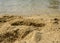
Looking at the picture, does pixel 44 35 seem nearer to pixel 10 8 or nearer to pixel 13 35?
pixel 13 35

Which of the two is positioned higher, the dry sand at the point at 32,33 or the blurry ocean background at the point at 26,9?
the dry sand at the point at 32,33

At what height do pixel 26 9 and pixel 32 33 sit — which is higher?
pixel 32 33

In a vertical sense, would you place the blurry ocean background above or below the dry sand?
below

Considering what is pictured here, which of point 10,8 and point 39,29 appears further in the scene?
point 10,8

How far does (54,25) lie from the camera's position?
4406 mm

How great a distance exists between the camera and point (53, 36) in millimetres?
3662

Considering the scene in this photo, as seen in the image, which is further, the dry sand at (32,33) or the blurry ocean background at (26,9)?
the blurry ocean background at (26,9)

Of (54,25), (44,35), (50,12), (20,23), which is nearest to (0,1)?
(50,12)

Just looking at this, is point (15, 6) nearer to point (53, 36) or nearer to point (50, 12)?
point (50, 12)

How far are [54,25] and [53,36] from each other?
791mm

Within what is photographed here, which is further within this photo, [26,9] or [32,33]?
[26,9]

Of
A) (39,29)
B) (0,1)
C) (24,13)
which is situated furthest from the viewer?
(0,1)

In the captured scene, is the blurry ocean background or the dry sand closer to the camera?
the dry sand

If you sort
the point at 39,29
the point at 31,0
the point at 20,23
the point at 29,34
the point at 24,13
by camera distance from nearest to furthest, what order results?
the point at 29,34 < the point at 39,29 < the point at 20,23 < the point at 24,13 < the point at 31,0
